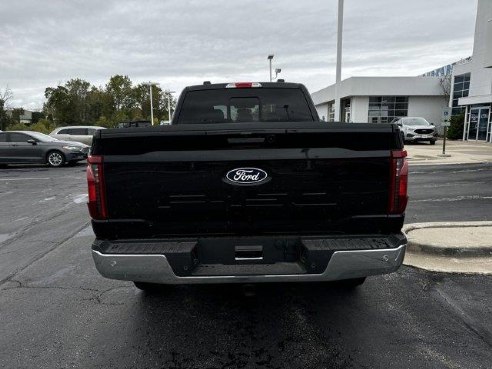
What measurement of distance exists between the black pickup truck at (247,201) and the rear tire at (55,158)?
1514 cm

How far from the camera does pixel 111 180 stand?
109 inches

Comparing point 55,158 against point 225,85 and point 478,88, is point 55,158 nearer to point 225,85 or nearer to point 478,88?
point 225,85

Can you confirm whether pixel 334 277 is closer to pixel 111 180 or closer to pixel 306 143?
pixel 306 143

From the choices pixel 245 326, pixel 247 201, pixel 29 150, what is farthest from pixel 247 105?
pixel 29 150

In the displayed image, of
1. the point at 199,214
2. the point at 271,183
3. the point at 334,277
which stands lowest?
the point at 334,277

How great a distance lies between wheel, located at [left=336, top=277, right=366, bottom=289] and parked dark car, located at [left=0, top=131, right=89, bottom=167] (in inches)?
594

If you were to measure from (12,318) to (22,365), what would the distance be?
864 mm

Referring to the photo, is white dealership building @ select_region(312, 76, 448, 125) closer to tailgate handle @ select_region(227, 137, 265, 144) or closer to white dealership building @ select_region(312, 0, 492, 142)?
white dealership building @ select_region(312, 0, 492, 142)

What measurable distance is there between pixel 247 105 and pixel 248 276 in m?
2.92

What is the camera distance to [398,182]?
9.12 feet

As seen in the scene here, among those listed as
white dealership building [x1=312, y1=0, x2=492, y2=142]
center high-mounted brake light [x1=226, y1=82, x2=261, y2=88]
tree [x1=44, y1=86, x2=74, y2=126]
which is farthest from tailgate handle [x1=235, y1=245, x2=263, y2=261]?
tree [x1=44, y1=86, x2=74, y2=126]

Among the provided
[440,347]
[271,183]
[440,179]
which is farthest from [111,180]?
[440,179]

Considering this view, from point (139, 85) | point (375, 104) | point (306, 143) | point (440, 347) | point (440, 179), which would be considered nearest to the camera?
point (306, 143)

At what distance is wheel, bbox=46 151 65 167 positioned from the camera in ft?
53.6
